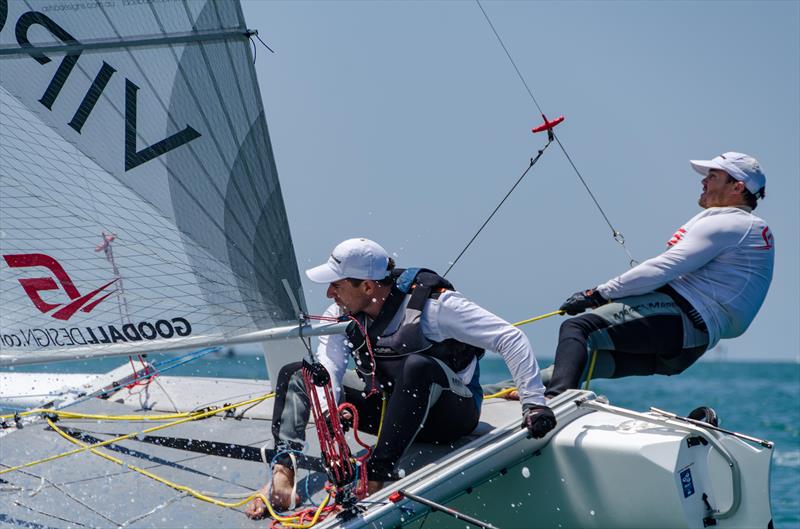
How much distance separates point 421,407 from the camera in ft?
8.27

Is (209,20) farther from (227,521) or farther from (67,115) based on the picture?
(227,521)

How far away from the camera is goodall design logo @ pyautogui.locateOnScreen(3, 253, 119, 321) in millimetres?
3189

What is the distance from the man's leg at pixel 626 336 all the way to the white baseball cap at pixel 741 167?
17.9 inches

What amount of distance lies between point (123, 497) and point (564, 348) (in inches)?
59.6

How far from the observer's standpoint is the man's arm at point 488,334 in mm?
2514

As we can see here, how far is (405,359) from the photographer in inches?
101

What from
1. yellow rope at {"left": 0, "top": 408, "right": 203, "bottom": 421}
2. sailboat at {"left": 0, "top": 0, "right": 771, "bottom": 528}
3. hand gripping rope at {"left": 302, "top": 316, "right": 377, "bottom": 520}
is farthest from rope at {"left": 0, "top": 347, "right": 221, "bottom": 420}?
hand gripping rope at {"left": 302, "top": 316, "right": 377, "bottom": 520}

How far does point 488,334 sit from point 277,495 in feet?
2.54

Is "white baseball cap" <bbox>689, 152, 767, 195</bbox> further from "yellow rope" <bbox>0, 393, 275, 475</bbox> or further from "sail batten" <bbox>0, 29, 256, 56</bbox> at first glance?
"yellow rope" <bbox>0, 393, 275, 475</bbox>

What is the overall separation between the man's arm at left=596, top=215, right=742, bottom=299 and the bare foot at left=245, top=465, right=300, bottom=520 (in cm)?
125

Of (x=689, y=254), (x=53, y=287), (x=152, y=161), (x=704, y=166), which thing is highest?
(x=152, y=161)

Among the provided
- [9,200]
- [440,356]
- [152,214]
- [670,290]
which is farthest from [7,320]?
[670,290]

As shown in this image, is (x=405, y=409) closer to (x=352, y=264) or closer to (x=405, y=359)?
(x=405, y=359)

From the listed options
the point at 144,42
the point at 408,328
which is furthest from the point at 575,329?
the point at 144,42
